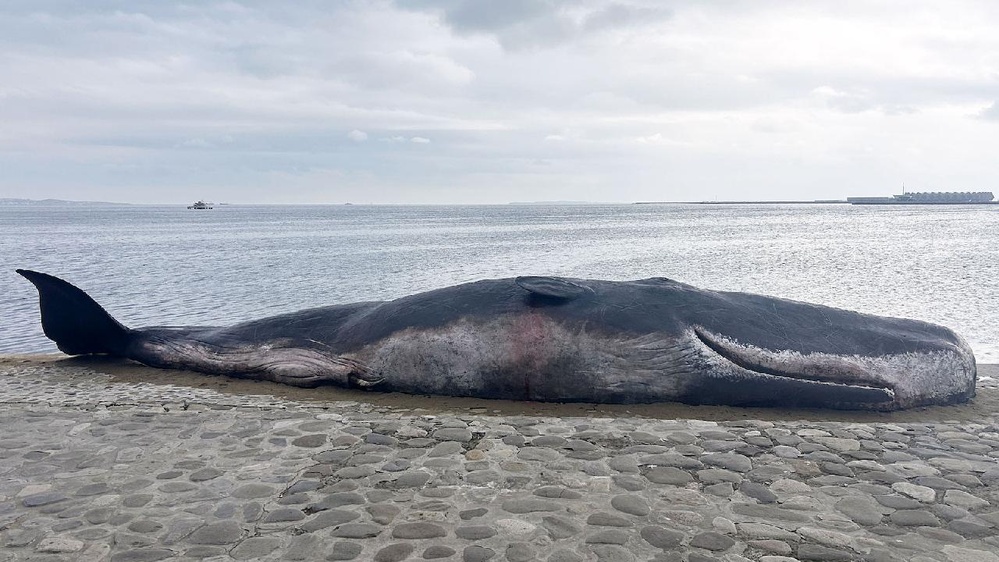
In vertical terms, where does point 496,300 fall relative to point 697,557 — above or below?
above

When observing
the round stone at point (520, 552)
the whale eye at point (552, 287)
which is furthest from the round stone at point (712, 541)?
the whale eye at point (552, 287)

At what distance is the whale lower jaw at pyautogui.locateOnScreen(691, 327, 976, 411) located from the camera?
7.15 m

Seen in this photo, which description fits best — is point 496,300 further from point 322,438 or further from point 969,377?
point 969,377

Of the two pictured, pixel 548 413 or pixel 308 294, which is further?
pixel 308 294

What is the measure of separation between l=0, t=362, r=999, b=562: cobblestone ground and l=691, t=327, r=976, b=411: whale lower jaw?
56cm

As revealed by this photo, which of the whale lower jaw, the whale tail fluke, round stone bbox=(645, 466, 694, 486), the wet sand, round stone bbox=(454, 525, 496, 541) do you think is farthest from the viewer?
the whale tail fluke

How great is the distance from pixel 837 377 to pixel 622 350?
7.58 ft

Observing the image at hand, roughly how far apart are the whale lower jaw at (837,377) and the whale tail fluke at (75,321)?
783cm

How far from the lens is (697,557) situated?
383 centimetres

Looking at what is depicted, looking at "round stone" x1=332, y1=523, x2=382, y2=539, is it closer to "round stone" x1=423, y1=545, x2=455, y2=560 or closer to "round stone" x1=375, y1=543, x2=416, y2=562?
"round stone" x1=375, y1=543, x2=416, y2=562

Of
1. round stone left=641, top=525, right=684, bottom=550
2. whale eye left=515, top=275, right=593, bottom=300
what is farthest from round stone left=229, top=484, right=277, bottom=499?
whale eye left=515, top=275, right=593, bottom=300

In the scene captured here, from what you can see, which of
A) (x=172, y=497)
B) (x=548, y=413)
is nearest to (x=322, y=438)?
(x=172, y=497)

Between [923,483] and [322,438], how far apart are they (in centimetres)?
481

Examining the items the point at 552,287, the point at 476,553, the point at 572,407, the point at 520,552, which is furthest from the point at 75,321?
the point at 520,552
